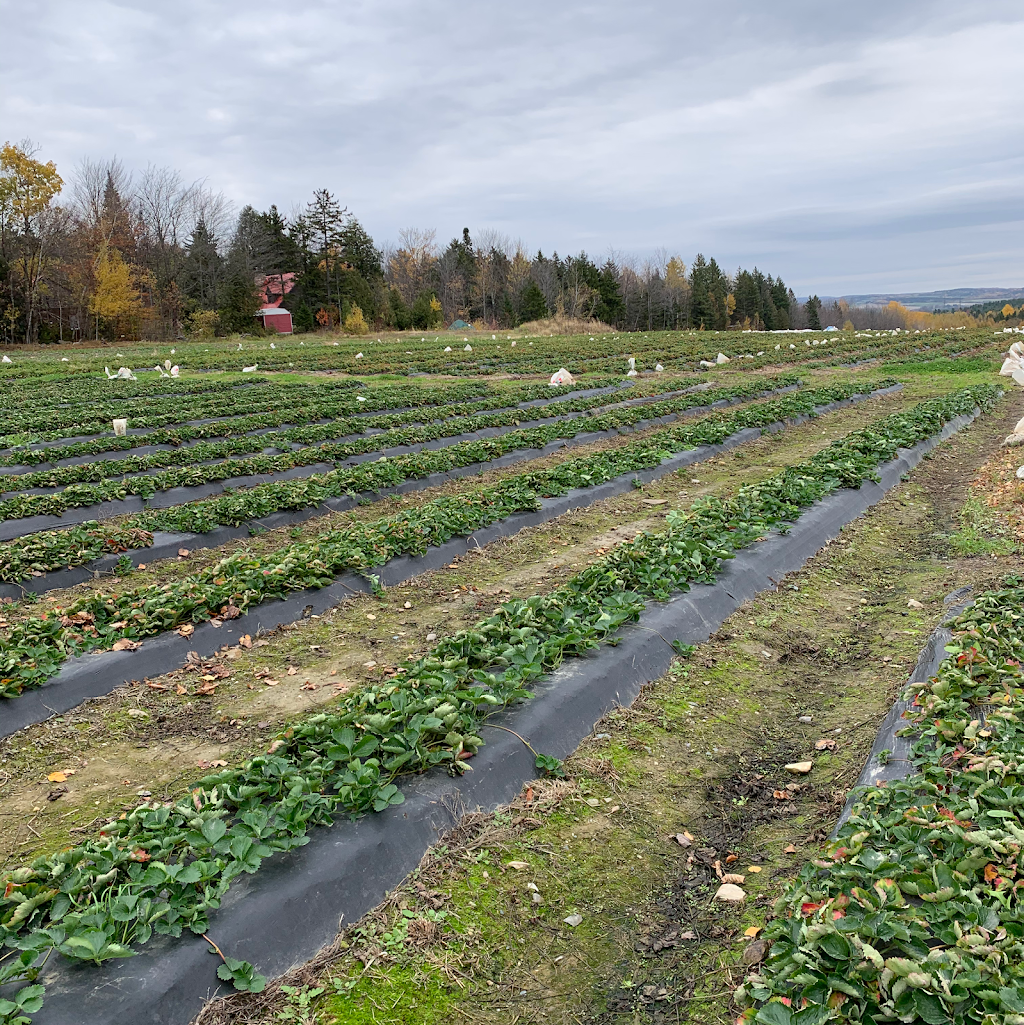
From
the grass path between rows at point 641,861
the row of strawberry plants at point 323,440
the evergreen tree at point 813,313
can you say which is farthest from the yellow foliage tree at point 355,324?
the evergreen tree at point 813,313

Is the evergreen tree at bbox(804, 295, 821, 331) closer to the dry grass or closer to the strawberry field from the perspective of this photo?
the dry grass

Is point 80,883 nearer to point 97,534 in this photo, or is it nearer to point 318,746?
point 318,746

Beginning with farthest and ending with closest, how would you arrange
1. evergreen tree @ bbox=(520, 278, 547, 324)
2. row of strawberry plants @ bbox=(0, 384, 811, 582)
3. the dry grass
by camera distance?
evergreen tree @ bbox=(520, 278, 547, 324) → the dry grass → row of strawberry plants @ bbox=(0, 384, 811, 582)

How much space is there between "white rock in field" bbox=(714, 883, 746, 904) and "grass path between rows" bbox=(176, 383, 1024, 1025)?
40 millimetres

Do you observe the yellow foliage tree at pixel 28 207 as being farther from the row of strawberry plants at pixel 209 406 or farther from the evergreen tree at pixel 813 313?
the evergreen tree at pixel 813 313

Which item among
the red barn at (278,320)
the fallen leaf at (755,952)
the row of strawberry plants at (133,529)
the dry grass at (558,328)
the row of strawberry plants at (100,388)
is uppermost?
the red barn at (278,320)

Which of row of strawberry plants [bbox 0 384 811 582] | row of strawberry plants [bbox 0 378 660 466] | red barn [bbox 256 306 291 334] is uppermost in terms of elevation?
red barn [bbox 256 306 291 334]

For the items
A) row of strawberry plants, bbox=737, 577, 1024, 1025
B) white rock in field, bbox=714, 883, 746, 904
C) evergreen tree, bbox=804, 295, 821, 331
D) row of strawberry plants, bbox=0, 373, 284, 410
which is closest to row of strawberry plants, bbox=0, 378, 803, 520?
white rock in field, bbox=714, 883, 746, 904

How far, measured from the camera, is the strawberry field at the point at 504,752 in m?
2.68

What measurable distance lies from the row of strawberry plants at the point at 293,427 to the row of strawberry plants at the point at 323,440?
0.8 inches

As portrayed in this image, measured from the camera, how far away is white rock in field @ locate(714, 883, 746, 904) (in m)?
3.27

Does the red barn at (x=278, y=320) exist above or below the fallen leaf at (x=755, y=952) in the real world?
above

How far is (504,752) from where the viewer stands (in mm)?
3994

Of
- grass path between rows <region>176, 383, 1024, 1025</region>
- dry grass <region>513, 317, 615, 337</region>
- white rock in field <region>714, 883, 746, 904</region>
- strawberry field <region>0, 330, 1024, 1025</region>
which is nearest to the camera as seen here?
strawberry field <region>0, 330, 1024, 1025</region>
